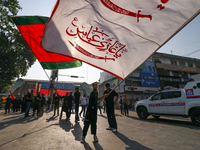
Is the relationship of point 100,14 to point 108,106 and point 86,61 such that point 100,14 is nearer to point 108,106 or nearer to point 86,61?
point 86,61

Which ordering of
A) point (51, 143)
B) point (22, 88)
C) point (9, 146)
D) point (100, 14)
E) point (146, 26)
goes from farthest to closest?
1. point (22, 88)
2. point (51, 143)
3. point (9, 146)
4. point (100, 14)
5. point (146, 26)

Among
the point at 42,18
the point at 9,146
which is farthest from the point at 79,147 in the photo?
the point at 42,18

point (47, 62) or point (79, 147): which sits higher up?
point (47, 62)

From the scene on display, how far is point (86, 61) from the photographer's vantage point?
277cm

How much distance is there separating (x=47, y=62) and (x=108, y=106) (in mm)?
3514

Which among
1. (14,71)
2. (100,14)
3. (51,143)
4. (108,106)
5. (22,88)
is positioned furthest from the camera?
(22,88)

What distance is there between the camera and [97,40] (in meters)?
2.85

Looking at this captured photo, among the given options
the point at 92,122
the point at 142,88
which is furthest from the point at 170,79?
the point at 92,122

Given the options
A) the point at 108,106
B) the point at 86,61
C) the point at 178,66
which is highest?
the point at 178,66

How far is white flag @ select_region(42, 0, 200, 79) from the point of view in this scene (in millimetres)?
A: 2268

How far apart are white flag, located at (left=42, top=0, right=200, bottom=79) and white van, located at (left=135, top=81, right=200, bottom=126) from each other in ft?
20.1

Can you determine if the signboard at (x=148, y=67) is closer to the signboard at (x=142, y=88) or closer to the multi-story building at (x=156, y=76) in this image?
the multi-story building at (x=156, y=76)

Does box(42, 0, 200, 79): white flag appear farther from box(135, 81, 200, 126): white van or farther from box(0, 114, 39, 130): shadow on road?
box(135, 81, 200, 126): white van

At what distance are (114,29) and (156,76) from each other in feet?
103
